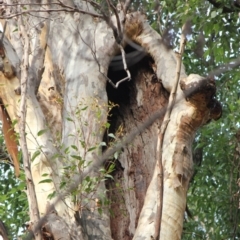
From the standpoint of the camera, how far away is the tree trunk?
3.60 meters

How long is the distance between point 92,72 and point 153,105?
0.43 meters

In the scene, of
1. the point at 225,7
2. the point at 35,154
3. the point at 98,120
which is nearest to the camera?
the point at 35,154

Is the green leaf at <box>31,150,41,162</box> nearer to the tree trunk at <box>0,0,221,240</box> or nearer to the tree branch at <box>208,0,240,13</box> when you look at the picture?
the tree trunk at <box>0,0,221,240</box>

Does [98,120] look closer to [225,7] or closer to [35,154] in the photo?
[35,154]

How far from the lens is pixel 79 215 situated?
138 inches

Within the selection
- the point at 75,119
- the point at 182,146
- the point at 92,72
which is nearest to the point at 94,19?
the point at 92,72

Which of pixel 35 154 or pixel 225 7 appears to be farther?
pixel 225 7

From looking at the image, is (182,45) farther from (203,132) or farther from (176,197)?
(203,132)

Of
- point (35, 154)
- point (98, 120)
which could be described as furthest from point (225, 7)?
point (35, 154)

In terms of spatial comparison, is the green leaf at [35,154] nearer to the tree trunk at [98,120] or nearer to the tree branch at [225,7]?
the tree trunk at [98,120]

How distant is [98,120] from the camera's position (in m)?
4.13

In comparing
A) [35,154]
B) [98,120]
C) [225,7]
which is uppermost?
[225,7]

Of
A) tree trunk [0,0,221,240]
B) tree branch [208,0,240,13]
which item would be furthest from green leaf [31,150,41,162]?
tree branch [208,0,240,13]

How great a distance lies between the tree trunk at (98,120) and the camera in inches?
142
